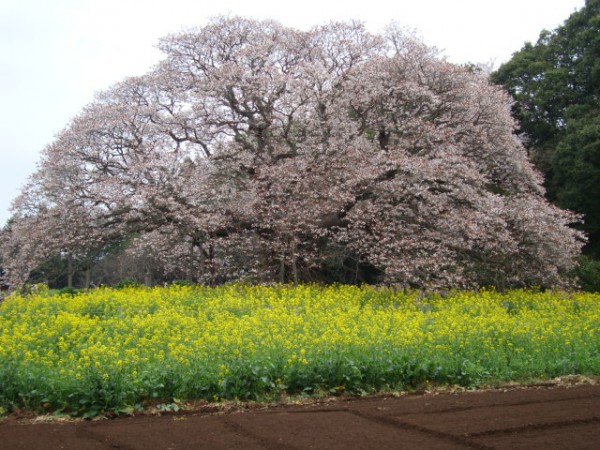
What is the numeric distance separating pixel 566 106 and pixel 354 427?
24.6 m

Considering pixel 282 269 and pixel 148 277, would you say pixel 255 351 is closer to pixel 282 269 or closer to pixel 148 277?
pixel 282 269

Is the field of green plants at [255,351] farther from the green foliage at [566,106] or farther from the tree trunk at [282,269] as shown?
the green foliage at [566,106]

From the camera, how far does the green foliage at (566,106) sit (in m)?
24.0

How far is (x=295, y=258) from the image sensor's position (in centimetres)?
1723

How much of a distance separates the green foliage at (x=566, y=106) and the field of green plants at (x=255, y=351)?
13.0 metres

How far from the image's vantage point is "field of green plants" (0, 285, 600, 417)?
23.5 ft

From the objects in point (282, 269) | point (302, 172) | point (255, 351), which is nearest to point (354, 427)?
point (255, 351)

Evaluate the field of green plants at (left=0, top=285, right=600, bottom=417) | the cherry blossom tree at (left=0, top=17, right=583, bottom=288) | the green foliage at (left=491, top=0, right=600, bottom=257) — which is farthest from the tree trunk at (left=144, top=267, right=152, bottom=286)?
the field of green plants at (left=0, top=285, right=600, bottom=417)

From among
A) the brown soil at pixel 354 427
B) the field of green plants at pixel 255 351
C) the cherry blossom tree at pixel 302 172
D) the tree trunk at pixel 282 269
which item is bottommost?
the brown soil at pixel 354 427

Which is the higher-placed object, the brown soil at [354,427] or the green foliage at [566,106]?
the green foliage at [566,106]

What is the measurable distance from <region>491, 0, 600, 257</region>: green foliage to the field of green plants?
13.0 meters

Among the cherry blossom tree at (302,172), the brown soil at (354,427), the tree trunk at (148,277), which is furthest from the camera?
the tree trunk at (148,277)

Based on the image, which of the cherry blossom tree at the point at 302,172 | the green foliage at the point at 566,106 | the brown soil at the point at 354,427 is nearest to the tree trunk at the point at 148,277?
the cherry blossom tree at the point at 302,172

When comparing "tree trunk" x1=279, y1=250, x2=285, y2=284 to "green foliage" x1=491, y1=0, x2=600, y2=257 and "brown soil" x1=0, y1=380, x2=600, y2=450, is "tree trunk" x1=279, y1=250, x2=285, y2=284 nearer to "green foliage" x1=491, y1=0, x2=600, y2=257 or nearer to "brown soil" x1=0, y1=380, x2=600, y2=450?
"brown soil" x1=0, y1=380, x2=600, y2=450
